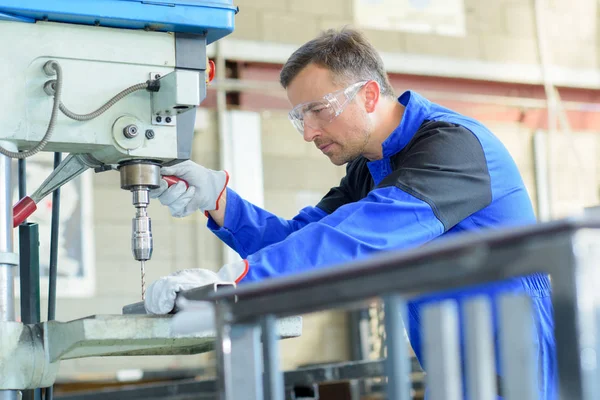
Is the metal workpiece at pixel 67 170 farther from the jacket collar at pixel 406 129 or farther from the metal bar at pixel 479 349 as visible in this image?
the metal bar at pixel 479 349

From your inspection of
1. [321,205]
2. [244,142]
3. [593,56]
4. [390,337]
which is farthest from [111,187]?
[390,337]

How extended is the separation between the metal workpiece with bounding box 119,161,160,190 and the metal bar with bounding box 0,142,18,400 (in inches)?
7.2

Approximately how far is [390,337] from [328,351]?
145 inches

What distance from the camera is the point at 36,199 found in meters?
1.58

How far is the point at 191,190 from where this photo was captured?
6.05ft

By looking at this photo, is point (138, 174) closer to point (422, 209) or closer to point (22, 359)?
point (22, 359)

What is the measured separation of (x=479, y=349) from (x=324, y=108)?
4.12 feet

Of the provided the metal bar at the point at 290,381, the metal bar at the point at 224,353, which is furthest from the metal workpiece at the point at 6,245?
the metal bar at the point at 290,381

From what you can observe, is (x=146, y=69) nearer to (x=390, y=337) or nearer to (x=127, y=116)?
(x=127, y=116)

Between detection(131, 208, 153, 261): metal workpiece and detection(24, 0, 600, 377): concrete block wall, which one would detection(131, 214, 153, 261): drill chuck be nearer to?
detection(131, 208, 153, 261): metal workpiece

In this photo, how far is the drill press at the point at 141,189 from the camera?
1461 millimetres

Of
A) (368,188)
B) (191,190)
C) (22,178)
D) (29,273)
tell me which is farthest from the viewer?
(368,188)

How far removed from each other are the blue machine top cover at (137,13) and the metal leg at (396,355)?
838mm

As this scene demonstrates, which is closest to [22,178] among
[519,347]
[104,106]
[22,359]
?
[104,106]
